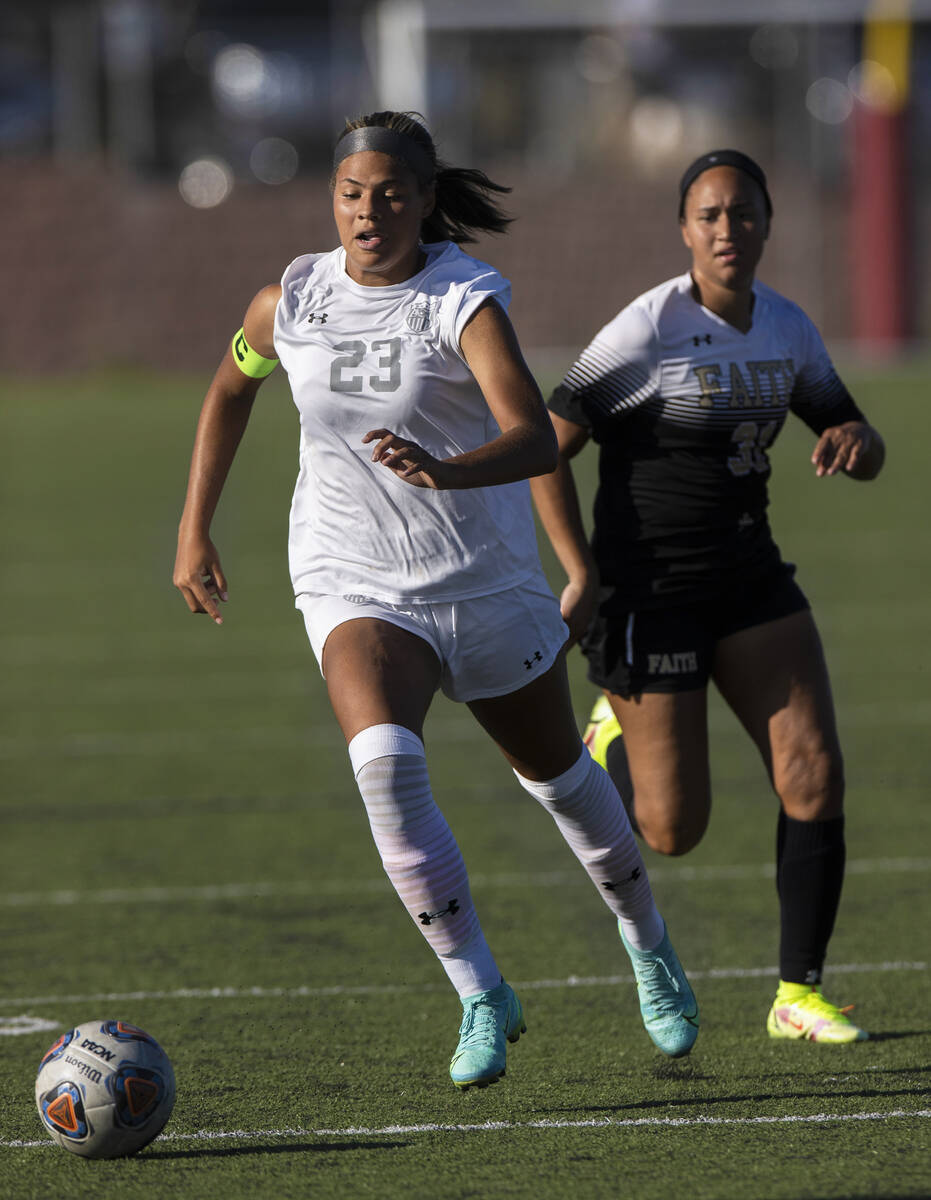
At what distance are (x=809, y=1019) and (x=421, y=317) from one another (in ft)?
6.90

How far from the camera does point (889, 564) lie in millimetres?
15766

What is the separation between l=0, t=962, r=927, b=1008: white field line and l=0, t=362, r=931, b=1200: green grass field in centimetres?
1

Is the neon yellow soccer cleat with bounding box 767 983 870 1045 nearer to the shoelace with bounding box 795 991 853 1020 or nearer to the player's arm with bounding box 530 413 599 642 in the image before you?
the shoelace with bounding box 795 991 853 1020

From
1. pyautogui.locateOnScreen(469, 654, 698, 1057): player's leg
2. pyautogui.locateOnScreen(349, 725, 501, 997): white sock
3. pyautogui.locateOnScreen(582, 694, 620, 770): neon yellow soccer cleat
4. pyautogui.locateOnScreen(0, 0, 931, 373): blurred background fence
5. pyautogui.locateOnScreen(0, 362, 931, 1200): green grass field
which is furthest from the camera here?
pyautogui.locateOnScreen(0, 0, 931, 373): blurred background fence

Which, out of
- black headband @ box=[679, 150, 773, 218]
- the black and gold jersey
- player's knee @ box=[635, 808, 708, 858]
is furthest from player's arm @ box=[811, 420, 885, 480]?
player's knee @ box=[635, 808, 708, 858]

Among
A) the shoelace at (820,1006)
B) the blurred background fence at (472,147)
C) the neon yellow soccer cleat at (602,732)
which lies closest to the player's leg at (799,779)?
the shoelace at (820,1006)

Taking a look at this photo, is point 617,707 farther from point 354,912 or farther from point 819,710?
point 354,912

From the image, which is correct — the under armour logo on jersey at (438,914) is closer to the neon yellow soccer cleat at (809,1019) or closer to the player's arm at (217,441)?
the player's arm at (217,441)

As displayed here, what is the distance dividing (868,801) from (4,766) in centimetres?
420

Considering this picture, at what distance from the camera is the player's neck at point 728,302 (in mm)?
5215

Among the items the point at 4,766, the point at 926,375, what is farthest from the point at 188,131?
the point at 4,766

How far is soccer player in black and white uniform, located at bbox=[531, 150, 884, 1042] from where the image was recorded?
511 cm

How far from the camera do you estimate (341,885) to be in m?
7.19

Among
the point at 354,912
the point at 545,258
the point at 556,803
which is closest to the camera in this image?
the point at 556,803
